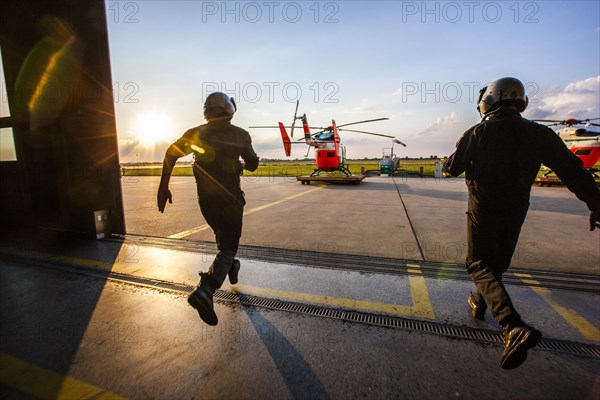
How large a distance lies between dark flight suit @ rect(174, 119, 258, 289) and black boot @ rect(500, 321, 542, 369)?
2031mm

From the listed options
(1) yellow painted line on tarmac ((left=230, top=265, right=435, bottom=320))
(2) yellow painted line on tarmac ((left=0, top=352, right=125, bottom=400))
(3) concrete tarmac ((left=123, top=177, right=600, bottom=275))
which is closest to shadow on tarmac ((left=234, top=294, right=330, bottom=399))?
(1) yellow painted line on tarmac ((left=230, top=265, right=435, bottom=320))

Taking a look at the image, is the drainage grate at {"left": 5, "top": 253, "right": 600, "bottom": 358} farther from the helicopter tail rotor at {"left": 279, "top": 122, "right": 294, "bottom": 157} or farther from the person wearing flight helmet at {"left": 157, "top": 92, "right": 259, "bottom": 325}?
the helicopter tail rotor at {"left": 279, "top": 122, "right": 294, "bottom": 157}

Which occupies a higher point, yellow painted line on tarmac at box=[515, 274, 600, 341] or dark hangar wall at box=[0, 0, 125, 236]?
dark hangar wall at box=[0, 0, 125, 236]

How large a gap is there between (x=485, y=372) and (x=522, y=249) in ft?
10.2

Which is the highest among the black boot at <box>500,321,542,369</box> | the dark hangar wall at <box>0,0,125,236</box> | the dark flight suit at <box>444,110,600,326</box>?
the dark hangar wall at <box>0,0,125,236</box>

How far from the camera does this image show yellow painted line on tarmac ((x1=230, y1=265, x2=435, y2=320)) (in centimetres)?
227

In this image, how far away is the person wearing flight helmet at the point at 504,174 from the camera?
181cm

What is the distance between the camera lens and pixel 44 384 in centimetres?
152

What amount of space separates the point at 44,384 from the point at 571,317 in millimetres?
3756

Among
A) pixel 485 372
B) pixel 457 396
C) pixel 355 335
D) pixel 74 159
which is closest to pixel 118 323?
pixel 355 335

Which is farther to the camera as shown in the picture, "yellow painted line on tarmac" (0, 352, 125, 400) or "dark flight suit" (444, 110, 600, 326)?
"dark flight suit" (444, 110, 600, 326)

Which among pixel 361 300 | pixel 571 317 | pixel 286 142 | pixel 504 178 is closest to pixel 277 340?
pixel 361 300

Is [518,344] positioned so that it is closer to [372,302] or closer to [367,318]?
[367,318]

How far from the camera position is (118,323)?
2.11m
